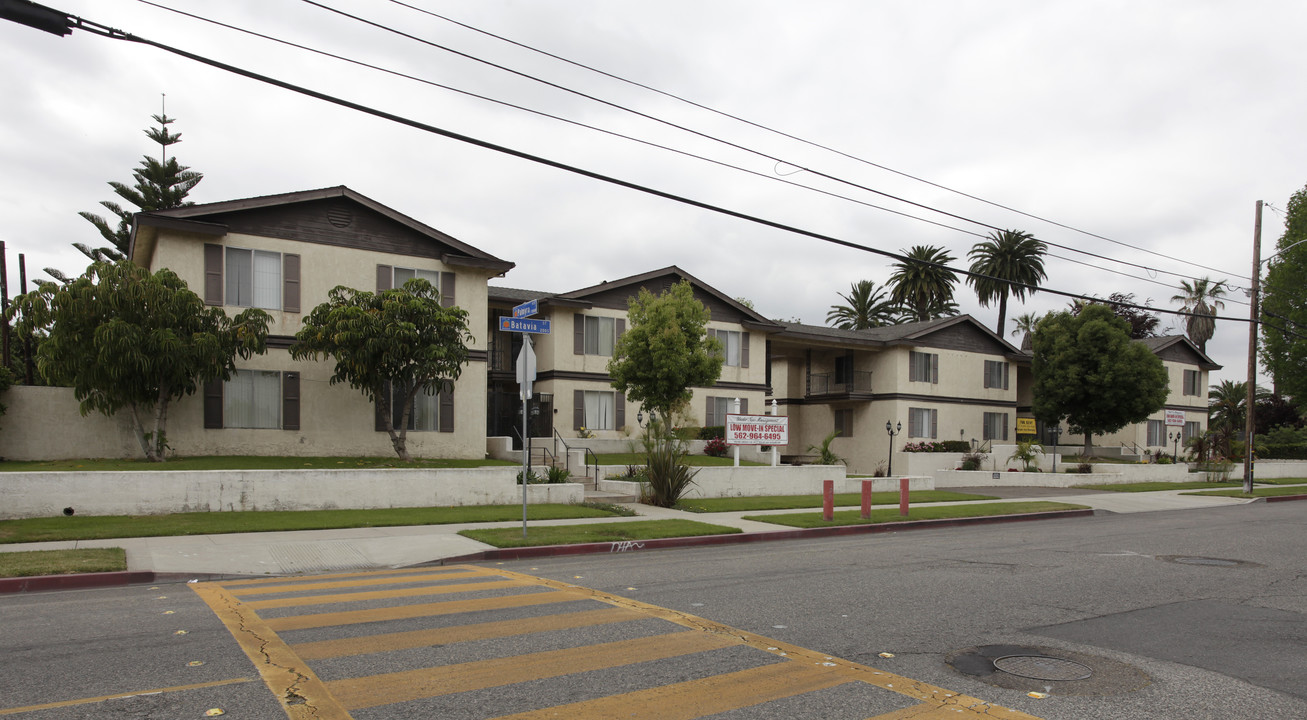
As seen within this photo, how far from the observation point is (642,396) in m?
29.1

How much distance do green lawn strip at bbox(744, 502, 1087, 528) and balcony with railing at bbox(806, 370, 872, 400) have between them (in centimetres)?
1881

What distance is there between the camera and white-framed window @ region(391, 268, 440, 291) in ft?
84.0

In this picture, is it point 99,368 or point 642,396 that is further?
point 642,396

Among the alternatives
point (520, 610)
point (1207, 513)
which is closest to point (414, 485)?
point (520, 610)

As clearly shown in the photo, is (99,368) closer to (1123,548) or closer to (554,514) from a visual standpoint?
(554,514)

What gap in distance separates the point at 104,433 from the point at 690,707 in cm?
2140

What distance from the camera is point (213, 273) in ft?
75.2

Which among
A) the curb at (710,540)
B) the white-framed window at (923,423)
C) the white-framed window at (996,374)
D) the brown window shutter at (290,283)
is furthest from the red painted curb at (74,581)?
the white-framed window at (996,374)

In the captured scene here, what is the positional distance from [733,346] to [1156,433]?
29390mm

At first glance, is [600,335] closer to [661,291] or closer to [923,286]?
[661,291]

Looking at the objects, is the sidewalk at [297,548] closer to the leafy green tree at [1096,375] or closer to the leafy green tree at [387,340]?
the leafy green tree at [387,340]

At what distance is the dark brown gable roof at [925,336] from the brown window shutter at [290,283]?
22.3 meters

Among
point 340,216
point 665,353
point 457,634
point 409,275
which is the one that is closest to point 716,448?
point 665,353

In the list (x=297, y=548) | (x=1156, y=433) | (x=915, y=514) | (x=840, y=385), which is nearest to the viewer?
(x=297, y=548)
